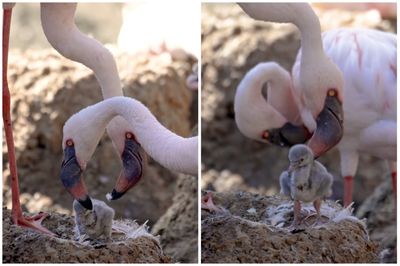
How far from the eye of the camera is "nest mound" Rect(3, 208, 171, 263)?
9.95 feet

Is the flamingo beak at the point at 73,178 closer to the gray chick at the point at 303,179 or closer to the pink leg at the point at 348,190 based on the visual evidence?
the gray chick at the point at 303,179

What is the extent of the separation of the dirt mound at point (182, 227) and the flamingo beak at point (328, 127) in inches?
26.8

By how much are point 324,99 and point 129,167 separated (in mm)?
684

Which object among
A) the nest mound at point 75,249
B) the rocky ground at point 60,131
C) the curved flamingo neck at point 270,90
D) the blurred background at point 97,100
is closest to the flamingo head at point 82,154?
the nest mound at point 75,249

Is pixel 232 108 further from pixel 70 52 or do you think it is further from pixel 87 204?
pixel 87 204

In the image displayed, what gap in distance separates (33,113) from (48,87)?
13 cm

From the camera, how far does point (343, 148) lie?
13.8ft

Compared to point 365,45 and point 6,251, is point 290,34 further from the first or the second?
point 6,251

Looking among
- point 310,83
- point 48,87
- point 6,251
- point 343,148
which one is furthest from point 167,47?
point 6,251

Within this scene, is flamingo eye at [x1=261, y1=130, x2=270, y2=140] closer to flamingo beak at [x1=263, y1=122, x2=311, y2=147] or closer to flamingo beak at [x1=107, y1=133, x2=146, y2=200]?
flamingo beak at [x1=263, y1=122, x2=311, y2=147]

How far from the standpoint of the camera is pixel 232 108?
5.95 meters

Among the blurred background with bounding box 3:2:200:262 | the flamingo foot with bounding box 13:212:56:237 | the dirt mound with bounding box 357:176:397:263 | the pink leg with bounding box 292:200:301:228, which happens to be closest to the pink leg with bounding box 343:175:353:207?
the dirt mound with bounding box 357:176:397:263

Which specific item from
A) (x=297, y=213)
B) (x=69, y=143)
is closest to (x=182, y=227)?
(x=297, y=213)

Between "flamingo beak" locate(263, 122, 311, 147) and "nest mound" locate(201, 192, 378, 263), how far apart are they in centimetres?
57
